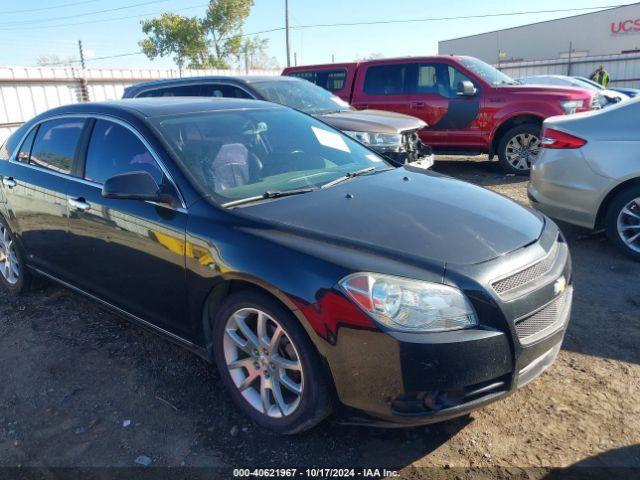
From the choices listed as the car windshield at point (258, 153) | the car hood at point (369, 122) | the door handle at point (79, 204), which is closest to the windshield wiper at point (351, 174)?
the car windshield at point (258, 153)

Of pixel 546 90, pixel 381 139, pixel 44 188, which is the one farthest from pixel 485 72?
pixel 44 188

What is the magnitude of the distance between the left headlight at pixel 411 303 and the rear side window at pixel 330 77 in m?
8.47

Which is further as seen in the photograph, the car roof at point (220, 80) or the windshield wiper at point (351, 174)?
the car roof at point (220, 80)

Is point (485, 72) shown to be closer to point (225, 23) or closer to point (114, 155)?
point (114, 155)

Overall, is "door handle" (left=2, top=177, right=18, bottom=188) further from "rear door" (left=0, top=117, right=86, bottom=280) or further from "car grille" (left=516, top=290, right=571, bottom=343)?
"car grille" (left=516, top=290, right=571, bottom=343)

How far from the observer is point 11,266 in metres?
4.76

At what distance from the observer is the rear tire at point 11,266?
4547mm

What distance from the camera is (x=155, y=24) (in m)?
45.2

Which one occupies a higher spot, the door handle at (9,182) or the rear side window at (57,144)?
the rear side window at (57,144)

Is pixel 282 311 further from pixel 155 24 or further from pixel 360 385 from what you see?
pixel 155 24

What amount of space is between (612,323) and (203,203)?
288 cm

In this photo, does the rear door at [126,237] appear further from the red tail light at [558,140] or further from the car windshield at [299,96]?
the car windshield at [299,96]

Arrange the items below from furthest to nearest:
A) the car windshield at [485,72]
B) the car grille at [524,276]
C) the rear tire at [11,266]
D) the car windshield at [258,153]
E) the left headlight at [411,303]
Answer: the car windshield at [485,72] → the rear tire at [11,266] → the car windshield at [258,153] → the car grille at [524,276] → the left headlight at [411,303]

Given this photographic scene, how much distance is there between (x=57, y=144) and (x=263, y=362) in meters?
2.52
